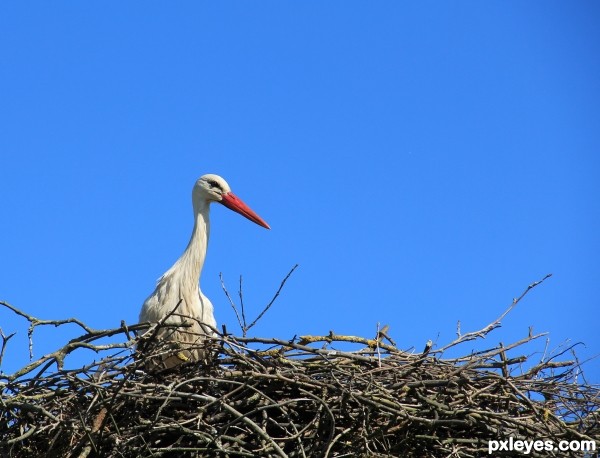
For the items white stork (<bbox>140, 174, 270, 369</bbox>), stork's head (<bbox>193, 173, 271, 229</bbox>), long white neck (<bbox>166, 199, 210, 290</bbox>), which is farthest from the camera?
stork's head (<bbox>193, 173, 271, 229</bbox>)

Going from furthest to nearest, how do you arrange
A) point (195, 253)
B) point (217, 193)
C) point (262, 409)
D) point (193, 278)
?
1. point (217, 193)
2. point (195, 253)
3. point (193, 278)
4. point (262, 409)

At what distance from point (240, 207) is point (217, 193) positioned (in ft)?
0.53

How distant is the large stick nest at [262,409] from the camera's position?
12.3ft

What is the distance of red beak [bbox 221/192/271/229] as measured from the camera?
5.86 meters

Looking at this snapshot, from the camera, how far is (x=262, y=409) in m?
3.77

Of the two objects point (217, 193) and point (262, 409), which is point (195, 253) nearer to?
point (217, 193)

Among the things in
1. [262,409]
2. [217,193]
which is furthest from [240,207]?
[262,409]

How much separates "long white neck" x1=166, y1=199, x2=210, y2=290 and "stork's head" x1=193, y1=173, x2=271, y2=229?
1.6 inches

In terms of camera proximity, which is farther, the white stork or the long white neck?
the long white neck

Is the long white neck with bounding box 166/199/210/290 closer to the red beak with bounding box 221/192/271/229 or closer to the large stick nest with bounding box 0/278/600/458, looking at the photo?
the red beak with bounding box 221/192/271/229

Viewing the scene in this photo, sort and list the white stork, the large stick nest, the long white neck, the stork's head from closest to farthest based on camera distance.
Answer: the large stick nest < the white stork < the long white neck < the stork's head

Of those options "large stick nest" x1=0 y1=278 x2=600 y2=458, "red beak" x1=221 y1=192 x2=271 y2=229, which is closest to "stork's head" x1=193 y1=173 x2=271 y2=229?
"red beak" x1=221 y1=192 x2=271 y2=229

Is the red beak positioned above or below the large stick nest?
above

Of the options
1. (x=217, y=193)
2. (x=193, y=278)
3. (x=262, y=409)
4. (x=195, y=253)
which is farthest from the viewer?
(x=217, y=193)
